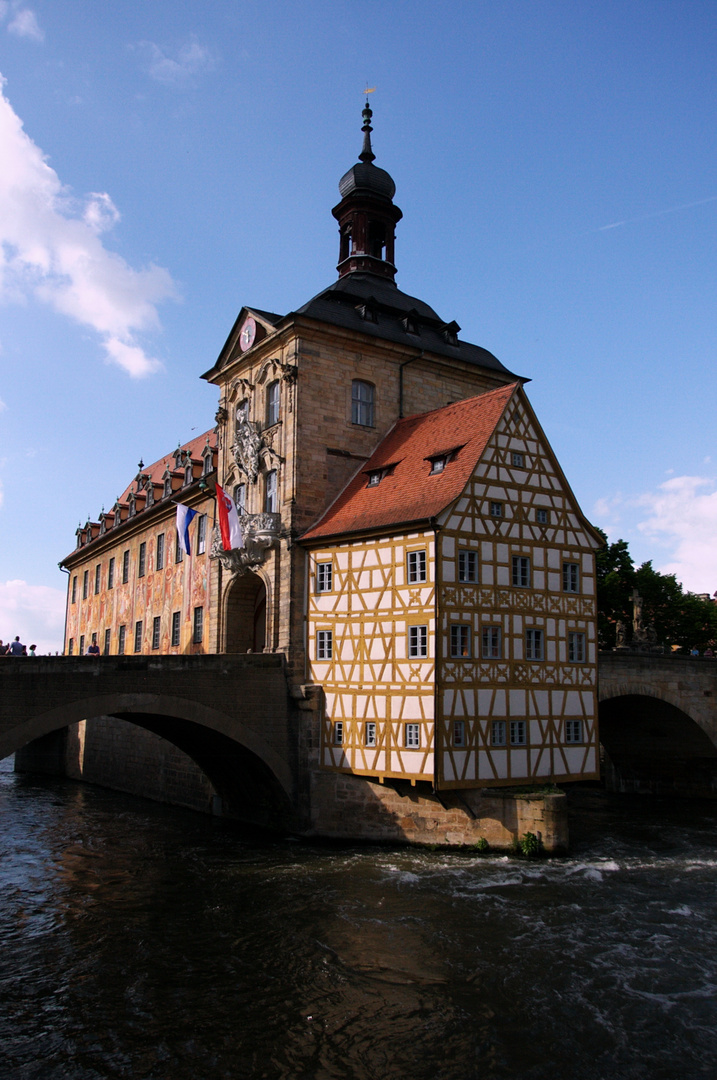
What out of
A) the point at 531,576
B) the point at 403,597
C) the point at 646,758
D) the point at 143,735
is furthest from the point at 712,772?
the point at 143,735

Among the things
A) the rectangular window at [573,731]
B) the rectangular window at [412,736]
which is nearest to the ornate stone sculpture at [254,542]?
the rectangular window at [412,736]

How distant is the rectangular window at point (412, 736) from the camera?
21844 millimetres

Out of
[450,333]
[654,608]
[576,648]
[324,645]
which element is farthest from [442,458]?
[654,608]

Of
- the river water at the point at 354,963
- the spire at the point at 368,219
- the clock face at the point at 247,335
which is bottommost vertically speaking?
the river water at the point at 354,963

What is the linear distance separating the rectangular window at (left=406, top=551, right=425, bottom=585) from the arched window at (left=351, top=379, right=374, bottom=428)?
277 inches

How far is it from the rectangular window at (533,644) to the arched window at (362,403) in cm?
883

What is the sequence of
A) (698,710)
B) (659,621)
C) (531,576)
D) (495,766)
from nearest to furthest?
(495,766), (531,576), (698,710), (659,621)

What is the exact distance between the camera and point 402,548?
22844mm

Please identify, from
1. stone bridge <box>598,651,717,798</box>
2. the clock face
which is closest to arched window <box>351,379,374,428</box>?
the clock face

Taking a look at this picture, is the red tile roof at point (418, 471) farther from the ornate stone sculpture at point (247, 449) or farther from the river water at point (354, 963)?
the river water at point (354, 963)

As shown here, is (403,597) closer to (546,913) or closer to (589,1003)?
(546,913)

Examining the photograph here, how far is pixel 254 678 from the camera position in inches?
969

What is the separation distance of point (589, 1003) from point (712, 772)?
24071 millimetres

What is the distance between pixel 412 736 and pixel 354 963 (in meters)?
7.88
